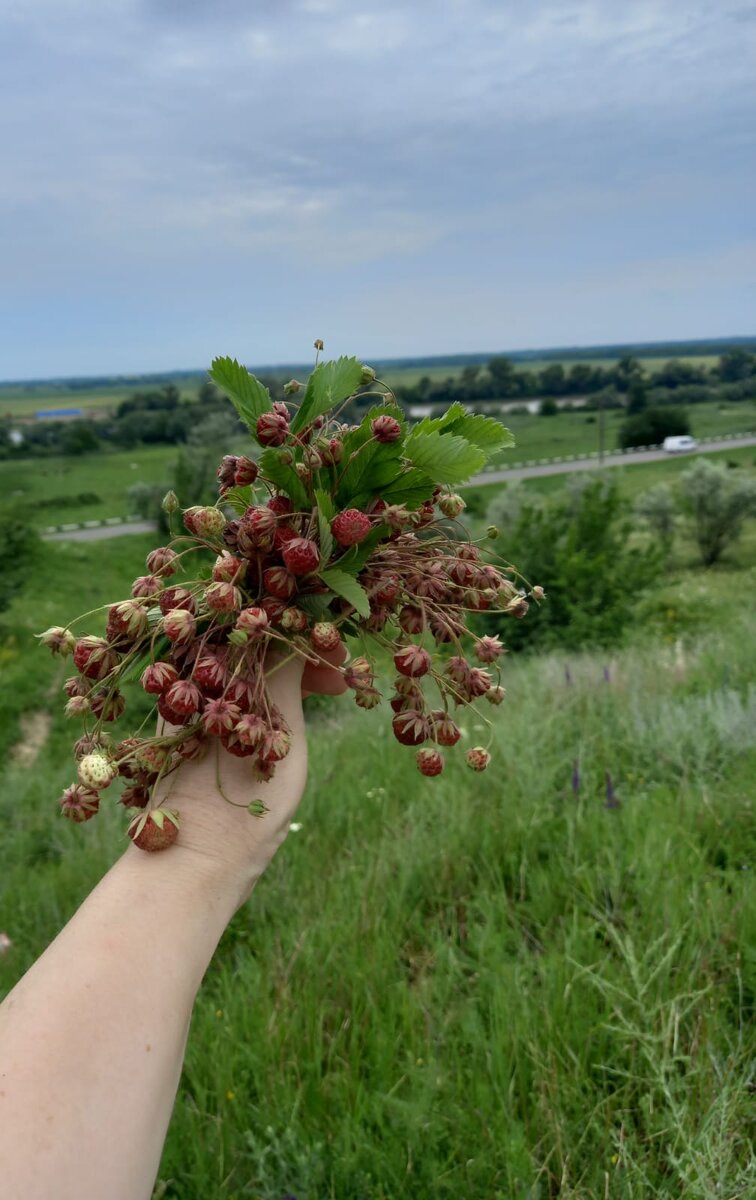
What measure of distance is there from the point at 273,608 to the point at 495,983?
5.67ft

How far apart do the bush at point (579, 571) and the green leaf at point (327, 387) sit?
38.0 ft

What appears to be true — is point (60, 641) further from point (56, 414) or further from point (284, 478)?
point (56, 414)

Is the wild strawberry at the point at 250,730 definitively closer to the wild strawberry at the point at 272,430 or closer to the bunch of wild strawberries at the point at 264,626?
the bunch of wild strawberries at the point at 264,626

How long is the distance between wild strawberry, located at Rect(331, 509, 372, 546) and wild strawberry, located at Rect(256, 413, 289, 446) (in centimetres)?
18

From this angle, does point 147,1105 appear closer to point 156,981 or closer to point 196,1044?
point 156,981

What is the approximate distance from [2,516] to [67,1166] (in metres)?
28.4

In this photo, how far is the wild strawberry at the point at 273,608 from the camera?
58.9 inches

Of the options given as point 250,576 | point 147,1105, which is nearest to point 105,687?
point 250,576

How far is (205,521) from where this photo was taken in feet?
4.78

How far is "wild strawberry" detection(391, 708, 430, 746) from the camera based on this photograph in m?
1.55

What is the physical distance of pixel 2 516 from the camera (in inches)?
1045

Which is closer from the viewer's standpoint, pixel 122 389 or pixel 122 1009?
pixel 122 1009

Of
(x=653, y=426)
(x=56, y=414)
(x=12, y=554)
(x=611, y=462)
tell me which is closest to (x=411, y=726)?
(x=12, y=554)

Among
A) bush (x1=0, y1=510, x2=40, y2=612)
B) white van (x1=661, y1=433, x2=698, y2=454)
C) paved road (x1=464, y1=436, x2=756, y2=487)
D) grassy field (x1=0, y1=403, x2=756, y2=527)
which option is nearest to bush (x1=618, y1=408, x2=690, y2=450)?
white van (x1=661, y1=433, x2=698, y2=454)
